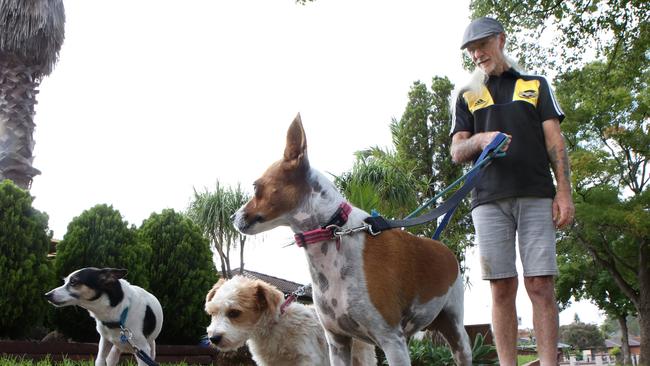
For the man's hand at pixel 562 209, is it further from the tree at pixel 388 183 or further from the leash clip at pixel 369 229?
the tree at pixel 388 183

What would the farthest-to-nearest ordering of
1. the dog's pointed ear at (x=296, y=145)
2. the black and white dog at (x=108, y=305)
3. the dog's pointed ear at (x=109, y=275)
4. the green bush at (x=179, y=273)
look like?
1. the green bush at (x=179, y=273)
2. the dog's pointed ear at (x=109, y=275)
3. the black and white dog at (x=108, y=305)
4. the dog's pointed ear at (x=296, y=145)

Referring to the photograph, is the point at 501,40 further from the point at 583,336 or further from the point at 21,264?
the point at 583,336

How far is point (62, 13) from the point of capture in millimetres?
15922

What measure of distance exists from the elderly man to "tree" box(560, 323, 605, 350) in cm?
10151

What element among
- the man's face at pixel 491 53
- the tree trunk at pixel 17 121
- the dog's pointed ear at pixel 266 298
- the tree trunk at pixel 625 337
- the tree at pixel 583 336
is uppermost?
the tree trunk at pixel 17 121

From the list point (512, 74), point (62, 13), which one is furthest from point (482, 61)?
point (62, 13)

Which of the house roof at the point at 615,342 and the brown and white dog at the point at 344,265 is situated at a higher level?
the brown and white dog at the point at 344,265

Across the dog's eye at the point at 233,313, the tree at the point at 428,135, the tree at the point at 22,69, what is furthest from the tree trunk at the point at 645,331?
the dog's eye at the point at 233,313

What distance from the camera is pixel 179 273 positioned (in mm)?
10930

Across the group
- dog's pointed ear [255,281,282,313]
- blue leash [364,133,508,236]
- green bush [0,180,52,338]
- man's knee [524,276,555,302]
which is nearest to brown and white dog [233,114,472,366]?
blue leash [364,133,508,236]

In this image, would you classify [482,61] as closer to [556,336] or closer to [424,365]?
[556,336]

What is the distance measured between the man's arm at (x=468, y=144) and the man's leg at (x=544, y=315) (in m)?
0.82

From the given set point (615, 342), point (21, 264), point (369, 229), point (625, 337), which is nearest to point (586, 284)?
point (625, 337)

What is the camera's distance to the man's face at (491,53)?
383cm
